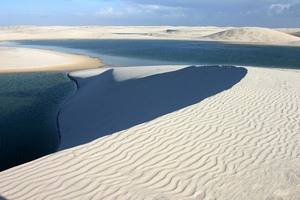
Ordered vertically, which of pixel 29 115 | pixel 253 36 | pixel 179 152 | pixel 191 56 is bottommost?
pixel 29 115

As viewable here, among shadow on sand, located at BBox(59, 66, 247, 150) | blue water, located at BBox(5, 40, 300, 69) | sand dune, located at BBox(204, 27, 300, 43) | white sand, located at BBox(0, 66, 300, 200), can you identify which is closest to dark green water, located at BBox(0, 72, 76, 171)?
shadow on sand, located at BBox(59, 66, 247, 150)

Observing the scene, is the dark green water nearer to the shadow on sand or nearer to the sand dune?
the shadow on sand

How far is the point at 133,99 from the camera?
11.4 m

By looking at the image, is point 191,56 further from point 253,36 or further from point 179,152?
point 253,36

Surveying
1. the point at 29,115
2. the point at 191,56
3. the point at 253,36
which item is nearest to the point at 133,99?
the point at 29,115

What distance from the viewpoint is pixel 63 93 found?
52.5 ft

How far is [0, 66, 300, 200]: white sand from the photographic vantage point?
16.5 feet

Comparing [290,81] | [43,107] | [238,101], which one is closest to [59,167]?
[238,101]

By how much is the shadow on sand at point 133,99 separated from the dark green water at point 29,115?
1.70 ft

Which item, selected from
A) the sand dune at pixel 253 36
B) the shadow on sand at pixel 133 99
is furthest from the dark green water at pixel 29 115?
the sand dune at pixel 253 36

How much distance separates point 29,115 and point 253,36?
80.2m

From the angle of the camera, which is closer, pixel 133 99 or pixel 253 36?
pixel 133 99

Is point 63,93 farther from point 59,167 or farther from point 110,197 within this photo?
point 110,197

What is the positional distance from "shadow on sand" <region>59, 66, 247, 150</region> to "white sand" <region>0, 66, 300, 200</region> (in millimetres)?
69
